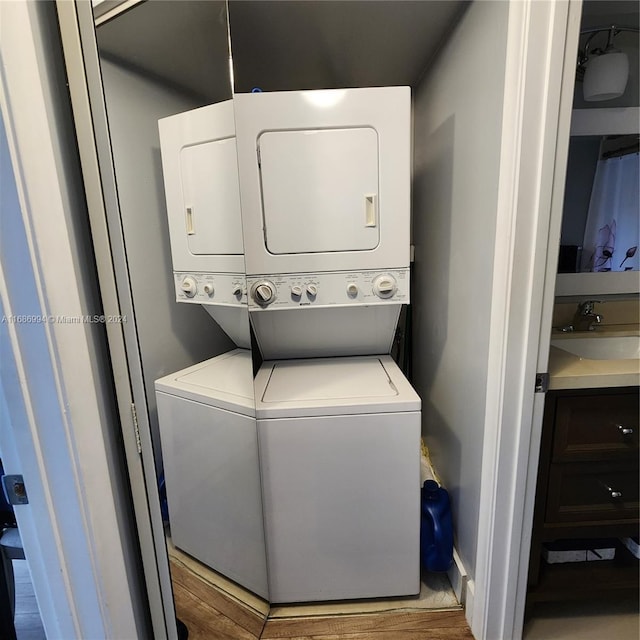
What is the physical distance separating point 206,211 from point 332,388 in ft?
2.89

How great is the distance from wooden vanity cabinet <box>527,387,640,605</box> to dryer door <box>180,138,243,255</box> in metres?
1.31

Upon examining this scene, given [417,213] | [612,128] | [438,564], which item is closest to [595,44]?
[612,128]

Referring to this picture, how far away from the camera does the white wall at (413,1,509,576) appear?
1.31 m

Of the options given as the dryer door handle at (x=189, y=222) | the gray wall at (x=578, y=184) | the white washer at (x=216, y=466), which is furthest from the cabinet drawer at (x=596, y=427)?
the dryer door handle at (x=189, y=222)

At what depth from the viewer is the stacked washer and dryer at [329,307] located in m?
1.45

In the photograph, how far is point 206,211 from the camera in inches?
52.9

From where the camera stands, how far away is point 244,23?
1519 mm

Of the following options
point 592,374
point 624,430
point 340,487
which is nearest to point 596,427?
point 624,430

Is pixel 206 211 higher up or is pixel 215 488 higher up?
pixel 206 211

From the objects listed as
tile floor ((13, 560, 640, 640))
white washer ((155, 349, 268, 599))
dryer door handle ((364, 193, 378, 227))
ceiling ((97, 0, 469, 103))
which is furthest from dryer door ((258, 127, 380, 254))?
tile floor ((13, 560, 640, 640))

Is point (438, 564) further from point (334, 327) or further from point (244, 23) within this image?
point (244, 23)

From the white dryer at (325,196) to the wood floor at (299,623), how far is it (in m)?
1.25

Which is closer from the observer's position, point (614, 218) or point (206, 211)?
point (206, 211)

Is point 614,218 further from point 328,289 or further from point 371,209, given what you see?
point 328,289
